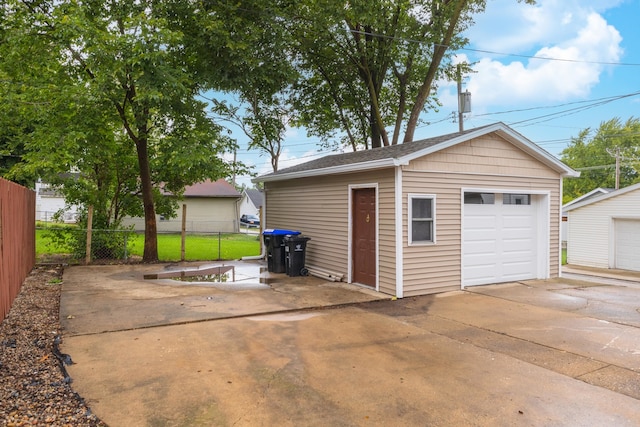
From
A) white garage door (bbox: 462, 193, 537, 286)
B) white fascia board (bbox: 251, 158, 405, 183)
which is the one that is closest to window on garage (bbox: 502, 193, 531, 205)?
white garage door (bbox: 462, 193, 537, 286)

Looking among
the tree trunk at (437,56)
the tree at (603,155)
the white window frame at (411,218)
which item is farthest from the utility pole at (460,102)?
the tree at (603,155)

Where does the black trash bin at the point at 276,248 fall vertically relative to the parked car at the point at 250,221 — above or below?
below

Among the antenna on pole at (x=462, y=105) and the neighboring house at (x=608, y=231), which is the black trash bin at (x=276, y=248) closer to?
the antenna on pole at (x=462, y=105)

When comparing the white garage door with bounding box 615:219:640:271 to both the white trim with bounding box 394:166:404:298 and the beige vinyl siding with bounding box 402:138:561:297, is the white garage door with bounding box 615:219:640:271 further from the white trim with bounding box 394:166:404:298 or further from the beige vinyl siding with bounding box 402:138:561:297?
the white trim with bounding box 394:166:404:298

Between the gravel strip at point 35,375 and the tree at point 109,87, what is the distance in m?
5.23

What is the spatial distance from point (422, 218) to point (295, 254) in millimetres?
3376

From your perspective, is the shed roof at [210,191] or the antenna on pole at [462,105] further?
the shed roof at [210,191]

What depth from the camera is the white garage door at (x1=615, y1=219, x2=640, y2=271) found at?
15.4 m

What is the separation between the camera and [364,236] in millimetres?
8781

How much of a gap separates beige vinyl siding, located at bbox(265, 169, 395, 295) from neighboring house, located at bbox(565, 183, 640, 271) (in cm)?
Result: 1191

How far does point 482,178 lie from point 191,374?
718 centimetres

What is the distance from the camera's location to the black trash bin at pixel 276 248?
33.8ft

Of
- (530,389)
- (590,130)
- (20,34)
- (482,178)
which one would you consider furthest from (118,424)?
(590,130)

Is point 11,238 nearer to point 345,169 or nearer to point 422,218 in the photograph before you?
point 345,169
